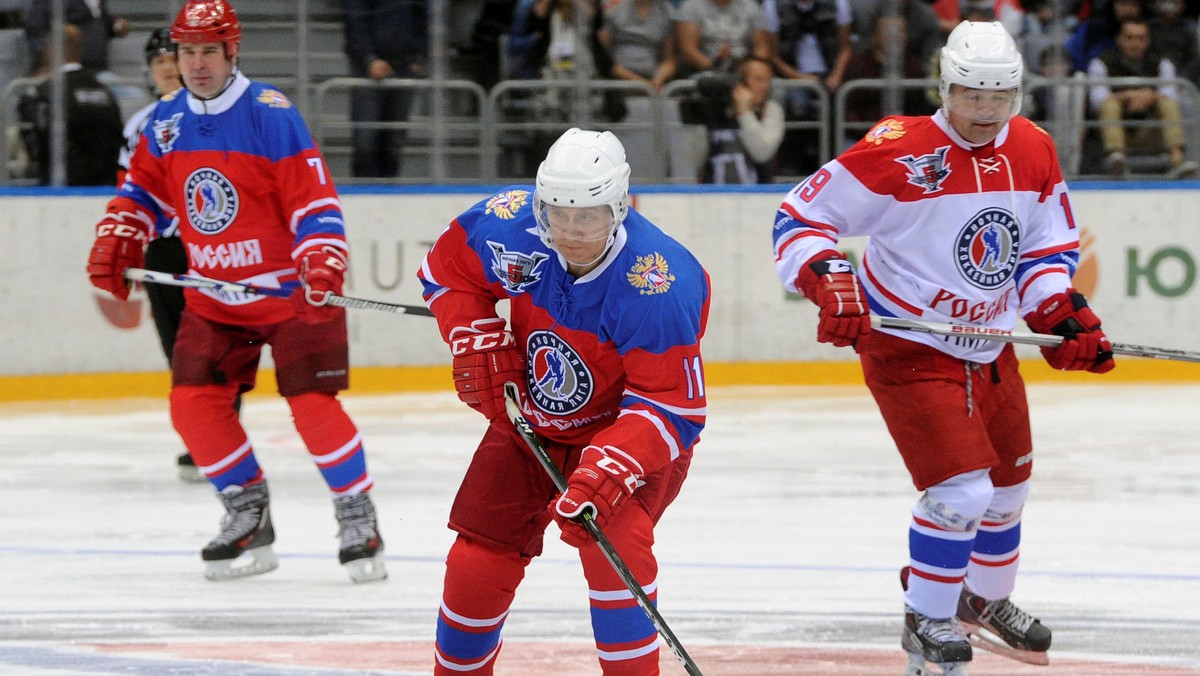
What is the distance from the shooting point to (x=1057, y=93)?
8.70 metres

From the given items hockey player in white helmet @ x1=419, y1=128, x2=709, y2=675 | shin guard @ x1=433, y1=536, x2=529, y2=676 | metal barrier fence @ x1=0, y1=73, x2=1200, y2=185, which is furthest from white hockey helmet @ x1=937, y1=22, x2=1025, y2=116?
metal barrier fence @ x1=0, y1=73, x2=1200, y2=185

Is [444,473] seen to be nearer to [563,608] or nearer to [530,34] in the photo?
[563,608]

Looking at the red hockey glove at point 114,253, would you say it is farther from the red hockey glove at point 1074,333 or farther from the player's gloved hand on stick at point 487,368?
the red hockey glove at point 1074,333

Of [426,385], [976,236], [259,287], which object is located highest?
[976,236]

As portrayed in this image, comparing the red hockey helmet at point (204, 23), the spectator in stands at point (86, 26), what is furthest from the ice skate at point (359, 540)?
the spectator in stands at point (86, 26)

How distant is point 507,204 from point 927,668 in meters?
1.44

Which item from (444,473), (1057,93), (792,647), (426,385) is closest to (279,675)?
(792,647)

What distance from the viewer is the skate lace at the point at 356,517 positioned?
4.78m

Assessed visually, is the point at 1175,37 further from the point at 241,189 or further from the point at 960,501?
the point at 960,501

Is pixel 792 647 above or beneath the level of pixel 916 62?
beneath

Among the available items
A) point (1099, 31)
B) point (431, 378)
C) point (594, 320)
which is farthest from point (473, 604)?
point (1099, 31)

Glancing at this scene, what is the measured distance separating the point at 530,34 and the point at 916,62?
1850 millimetres

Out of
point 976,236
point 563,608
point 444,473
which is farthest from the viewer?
point 444,473

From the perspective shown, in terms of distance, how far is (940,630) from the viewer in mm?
3689
